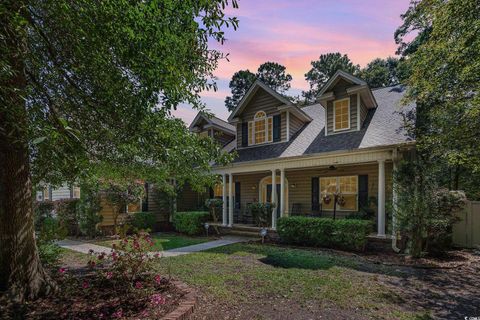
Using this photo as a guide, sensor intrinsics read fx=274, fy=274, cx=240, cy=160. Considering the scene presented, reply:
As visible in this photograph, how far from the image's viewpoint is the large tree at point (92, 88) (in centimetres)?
283

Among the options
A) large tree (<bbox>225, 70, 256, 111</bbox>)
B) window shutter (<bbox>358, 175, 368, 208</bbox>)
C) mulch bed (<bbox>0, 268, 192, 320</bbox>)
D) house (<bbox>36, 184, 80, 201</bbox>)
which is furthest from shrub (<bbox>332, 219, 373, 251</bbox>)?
large tree (<bbox>225, 70, 256, 111</bbox>)

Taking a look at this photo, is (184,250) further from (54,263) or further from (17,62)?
(17,62)

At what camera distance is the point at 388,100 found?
38.9 ft

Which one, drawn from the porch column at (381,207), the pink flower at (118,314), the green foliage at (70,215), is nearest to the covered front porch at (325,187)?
the porch column at (381,207)

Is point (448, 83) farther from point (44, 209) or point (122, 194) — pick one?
point (44, 209)

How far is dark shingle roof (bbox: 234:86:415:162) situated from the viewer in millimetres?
9427

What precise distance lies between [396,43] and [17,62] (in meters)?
24.8

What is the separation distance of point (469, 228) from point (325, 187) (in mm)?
5016

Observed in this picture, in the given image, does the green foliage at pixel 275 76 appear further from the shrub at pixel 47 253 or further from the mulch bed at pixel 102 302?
the mulch bed at pixel 102 302

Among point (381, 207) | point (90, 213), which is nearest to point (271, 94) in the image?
point (381, 207)

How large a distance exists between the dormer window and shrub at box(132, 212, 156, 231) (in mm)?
6335

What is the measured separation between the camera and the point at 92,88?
13.3 ft

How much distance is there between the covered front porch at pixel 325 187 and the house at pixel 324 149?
0.03 meters

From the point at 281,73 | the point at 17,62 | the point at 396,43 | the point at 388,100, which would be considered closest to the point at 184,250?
the point at 17,62
